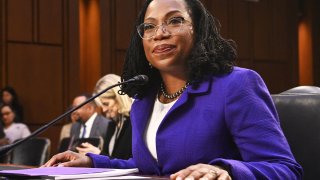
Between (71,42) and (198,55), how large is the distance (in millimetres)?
7000

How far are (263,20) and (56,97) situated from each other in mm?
4491

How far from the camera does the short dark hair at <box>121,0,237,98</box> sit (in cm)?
173

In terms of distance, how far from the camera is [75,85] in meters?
8.66

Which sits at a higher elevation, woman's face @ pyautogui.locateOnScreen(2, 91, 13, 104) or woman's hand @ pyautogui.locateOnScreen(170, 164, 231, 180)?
woman's hand @ pyautogui.locateOnScreen(170, 164, 231, 180)

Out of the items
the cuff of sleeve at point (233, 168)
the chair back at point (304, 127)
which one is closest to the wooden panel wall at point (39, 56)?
the chair back at point (304, 127)

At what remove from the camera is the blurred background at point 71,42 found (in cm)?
812

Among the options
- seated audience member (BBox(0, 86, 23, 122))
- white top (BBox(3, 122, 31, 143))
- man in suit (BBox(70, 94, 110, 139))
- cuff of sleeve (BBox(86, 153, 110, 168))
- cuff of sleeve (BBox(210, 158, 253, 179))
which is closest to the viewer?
cuff of sleeve (BBox(210, 158, 253, 179))

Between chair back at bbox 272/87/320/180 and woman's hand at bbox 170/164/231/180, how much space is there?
724mm

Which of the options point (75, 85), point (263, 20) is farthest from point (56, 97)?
→ point (263, 20)

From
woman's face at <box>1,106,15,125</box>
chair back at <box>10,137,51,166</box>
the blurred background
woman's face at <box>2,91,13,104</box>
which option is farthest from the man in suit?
the blurred background

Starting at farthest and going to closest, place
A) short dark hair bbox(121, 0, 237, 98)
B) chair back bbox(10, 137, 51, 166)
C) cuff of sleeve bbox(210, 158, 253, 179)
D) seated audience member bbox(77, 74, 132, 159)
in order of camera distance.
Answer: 1. chair back bbox(10, 137, 51, 166)
2. seated audience member bbox(77, 74, 132, 159)
3. short dark hair bbox(121, 0, 237, 98)
4. cuff of sleeve bbox(210, 158, 253, 179)

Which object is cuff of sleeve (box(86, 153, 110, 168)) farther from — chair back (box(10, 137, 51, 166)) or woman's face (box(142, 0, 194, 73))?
chair back (box(10, 137, 51, 166))

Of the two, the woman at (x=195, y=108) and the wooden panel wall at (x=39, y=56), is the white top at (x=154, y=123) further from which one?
the wooden panel wall at (x=39, y=56)

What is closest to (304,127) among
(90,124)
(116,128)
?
(116,128)
